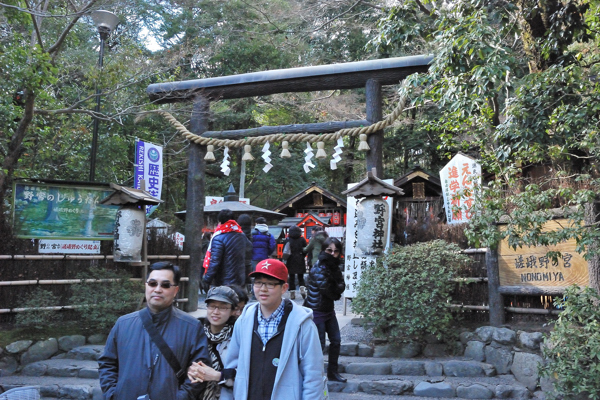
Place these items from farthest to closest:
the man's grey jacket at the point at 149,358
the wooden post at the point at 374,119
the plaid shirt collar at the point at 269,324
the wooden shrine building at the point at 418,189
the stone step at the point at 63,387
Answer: the wooden shrine building at the point at 418,189 < the wooden post at the point at 374,119 < the stone step at the point at 63,387 < the plaid shirt collar at the point at 269,324 < the man's grey jacket at the point at 149,358

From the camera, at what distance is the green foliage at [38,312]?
25.4ft

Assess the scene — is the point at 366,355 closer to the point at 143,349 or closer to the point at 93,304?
the point at 93,304

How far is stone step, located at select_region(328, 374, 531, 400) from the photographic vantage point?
237 inches

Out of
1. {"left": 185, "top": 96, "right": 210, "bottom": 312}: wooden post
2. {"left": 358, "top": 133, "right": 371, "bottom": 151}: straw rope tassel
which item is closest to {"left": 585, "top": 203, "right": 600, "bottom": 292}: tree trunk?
{"left": 358, "top": 133, "right": 371, "bottom": 151}: straw rope tassel

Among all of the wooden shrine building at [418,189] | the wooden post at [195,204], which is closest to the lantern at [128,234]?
the wooden post at [195,204]

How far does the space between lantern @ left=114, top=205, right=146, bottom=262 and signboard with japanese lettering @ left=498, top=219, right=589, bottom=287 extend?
589 centimetres

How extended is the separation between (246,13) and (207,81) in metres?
12.8

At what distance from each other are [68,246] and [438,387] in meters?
6.34

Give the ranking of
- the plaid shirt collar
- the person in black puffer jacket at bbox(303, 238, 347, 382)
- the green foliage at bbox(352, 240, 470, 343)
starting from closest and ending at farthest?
the plaid shirt collar → the person in black puffer jacket at bbox(303, 238, 347, 382) → the green foliage at bbox(352, 240, 470, 343)

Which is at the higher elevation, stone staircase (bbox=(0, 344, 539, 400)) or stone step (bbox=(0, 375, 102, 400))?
stone staircase (bbox=(0, 344, 539, 400))

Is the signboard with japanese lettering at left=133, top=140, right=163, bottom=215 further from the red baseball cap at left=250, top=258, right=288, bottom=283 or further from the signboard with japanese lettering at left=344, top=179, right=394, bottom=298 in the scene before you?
the red baseball cap at left=250, top=258, right=288, bottom=283

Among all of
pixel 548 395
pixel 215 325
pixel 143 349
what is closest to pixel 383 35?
pixel 548 395

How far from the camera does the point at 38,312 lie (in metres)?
7.86

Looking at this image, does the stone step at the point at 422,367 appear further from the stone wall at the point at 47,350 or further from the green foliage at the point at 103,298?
the stone wall at the point at 47,350
